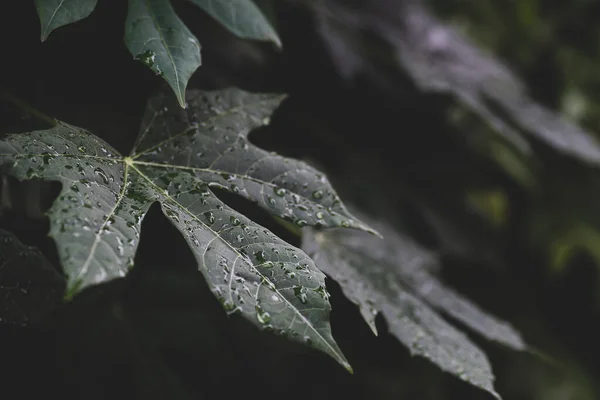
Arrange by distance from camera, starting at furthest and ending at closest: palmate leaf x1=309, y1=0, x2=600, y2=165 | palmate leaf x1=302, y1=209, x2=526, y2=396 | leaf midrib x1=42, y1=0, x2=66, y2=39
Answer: palmate leaf x1=309, y1=0, x2=600, y2=165
palmate leaf x1=302, y1=209, x2=526, y2=396
leaf midrib x1=42, y1=0, x2=66, y2=39

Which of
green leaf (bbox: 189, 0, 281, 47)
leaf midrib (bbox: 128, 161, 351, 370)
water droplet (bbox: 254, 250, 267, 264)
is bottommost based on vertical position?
leaf midrib (bbox: 128, 161, 351, 370)

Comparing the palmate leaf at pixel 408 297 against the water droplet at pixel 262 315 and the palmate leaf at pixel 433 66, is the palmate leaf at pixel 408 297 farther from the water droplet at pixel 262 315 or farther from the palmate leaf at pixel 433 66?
the palmate leaf at pixel 433 66

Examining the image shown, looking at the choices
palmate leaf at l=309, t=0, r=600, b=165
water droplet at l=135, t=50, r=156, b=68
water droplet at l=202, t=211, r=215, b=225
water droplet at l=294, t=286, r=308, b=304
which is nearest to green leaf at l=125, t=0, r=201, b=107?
water droplet at l=135, t=50, r=156, b=68

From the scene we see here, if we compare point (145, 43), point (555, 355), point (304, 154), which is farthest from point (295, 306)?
point (555, 355)

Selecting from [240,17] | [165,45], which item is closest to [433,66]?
[240,17]

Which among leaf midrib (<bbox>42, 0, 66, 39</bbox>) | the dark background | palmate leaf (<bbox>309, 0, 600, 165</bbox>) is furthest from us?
palmate leaf (<bbox>309, 0, 600, 165</bbox>)

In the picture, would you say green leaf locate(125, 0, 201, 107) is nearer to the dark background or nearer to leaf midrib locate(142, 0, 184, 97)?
leaf midrib locate(142, 0, 184, 97)
